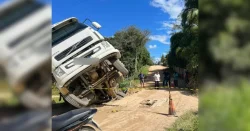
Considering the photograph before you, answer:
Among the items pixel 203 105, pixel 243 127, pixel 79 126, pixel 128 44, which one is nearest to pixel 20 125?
pixel 203 105

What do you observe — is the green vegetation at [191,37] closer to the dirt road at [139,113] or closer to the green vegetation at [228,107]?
the green vegetation at [228,107]

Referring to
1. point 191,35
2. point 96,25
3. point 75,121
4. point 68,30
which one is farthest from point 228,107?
point 68,30

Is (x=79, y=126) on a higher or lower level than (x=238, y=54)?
lower

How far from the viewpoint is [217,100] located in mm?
753

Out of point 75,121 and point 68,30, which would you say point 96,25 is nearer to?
point 68,30

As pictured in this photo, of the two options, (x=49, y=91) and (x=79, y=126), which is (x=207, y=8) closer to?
(x=49, y=91)

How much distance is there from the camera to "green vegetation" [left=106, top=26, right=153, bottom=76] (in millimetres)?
13048

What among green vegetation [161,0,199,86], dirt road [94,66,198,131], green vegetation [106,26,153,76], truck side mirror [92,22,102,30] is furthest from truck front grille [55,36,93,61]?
green vegetation [106,26,153,76]

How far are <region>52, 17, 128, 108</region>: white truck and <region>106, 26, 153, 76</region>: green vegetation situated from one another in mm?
5117

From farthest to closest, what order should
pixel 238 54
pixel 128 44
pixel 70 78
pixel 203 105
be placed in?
pixel 128 44 → pixel 70 78 → pixel 203 105 → pixel 238 54

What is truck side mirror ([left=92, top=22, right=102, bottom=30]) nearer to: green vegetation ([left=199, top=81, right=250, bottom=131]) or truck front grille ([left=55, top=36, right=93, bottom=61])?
truck front grille ([left=55, top=36, right=93, bottom=61])

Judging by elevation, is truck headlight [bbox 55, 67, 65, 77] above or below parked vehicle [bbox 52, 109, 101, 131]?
above

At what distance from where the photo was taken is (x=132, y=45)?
13617 mm

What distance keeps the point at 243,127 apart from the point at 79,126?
273cm
